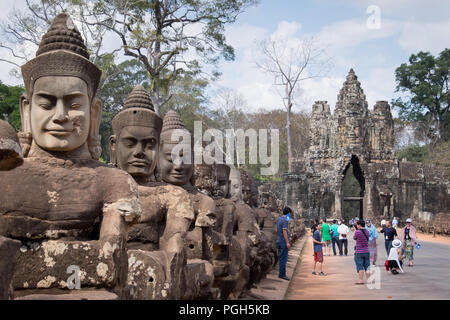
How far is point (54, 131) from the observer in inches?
138

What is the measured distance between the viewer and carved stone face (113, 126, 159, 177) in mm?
4926

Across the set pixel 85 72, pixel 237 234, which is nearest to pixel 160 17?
pixel 237 234

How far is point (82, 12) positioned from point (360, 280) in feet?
42.3

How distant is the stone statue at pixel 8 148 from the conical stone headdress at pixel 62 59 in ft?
3.66

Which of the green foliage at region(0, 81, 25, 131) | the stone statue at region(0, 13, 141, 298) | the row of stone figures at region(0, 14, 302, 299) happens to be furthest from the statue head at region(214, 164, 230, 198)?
the green foliage at region(0, 81, 25, 131)

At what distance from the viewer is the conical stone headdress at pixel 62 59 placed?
140 inches

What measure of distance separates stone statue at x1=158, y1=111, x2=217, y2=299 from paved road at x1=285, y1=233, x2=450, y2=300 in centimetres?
388

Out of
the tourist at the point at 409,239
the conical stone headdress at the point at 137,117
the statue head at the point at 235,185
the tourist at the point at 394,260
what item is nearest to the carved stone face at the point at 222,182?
the statue head at the point at 235,185

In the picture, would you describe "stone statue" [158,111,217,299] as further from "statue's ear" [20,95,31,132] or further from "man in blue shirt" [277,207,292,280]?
"man in blue shirt" [277,207,292,280]

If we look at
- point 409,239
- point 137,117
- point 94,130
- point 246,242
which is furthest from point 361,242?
point 94,130

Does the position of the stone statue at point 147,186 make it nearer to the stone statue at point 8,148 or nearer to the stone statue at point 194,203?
the stone statue at point 194,203

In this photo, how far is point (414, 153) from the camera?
178ft
